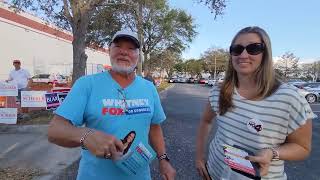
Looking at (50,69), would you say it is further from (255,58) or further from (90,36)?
(255,58)

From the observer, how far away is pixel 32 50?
47625mm

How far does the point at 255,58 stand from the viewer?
272cm

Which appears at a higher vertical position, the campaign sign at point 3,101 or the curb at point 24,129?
the campaign sign at point 3,101

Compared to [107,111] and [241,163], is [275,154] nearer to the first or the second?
[241,163]

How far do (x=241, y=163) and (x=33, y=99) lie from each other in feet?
38.0

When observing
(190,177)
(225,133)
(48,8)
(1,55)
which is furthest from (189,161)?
(1,55)

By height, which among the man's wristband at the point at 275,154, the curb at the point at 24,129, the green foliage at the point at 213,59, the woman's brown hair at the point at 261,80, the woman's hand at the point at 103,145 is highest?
the green foliage at the point at 213,59

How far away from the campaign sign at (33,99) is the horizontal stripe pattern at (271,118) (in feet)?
36.2

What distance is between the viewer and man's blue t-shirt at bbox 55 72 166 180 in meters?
2.66

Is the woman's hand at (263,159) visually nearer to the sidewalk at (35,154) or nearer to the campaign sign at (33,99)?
the sidewalk at (35,154)

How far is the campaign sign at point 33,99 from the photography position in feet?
42.6

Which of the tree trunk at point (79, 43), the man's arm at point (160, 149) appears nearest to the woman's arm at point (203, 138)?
the man's arm at point (160, 149)

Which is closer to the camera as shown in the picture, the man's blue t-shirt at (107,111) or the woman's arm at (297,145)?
the woman's arm at (297,145)

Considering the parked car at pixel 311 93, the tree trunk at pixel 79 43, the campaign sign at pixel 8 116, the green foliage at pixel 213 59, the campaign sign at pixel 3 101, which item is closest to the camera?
the campaign sign at pixel 8 116
